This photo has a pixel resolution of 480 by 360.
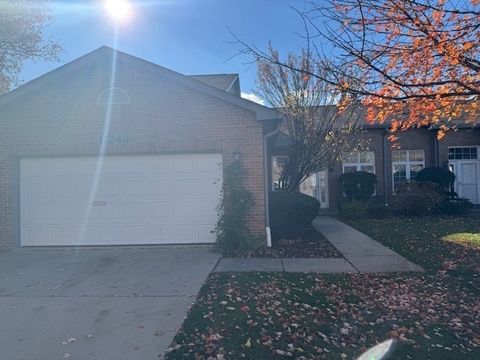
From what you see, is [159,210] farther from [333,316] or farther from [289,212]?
[333,316]

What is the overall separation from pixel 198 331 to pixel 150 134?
226 inches

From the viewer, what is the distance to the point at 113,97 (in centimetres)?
907

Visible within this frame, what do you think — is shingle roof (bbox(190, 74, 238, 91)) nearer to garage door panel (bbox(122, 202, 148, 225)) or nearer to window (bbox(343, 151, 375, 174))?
window (bbox(343, 151, 375, 174))

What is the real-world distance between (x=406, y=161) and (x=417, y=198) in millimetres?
4022

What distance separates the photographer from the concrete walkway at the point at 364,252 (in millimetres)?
7004

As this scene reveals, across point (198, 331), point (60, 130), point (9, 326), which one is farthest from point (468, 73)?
point (60, 130)

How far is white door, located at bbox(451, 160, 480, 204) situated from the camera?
1773 centimetres

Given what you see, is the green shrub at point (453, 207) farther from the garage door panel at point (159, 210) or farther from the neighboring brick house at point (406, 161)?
the garage door panel at point (159, 210)

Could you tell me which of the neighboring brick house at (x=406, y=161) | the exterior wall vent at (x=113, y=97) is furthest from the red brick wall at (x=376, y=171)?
the exterior wall vent at (x=113, y=97)

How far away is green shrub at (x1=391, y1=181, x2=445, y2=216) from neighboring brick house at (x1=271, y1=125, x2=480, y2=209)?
2463 millimetres

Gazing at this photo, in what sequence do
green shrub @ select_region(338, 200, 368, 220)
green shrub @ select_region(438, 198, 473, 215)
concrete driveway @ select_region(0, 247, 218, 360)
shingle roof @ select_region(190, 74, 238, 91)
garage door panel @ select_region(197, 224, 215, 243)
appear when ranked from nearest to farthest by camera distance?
1. concrete driveway @ select_region(0, 247, 218, 360)
2. garage door panel @ select_region(197, 224, 215, 243)
3. green shrub @ select_region(338, 200, 368, 220)
4. green shrub @ select_region(438, 198, 473, 215)
5. shingle roof @ select_region(190, 74, 238, 91)

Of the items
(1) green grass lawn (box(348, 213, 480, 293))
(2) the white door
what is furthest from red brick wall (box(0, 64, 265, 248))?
(2) the white door

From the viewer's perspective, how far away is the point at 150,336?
4.14m

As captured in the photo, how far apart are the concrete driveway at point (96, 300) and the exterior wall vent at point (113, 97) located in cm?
362
